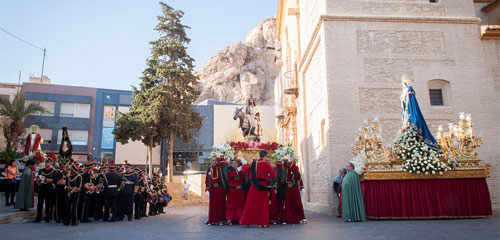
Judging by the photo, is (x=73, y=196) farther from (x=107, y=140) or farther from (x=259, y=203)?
(x=107, y=140)

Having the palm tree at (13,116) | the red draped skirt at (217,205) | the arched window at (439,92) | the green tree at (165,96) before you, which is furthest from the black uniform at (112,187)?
the palm tree at (13,116)

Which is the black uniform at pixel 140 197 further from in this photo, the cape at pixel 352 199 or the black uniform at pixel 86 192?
the cape at pixel 352 199

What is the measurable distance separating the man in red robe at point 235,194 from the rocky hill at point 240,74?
4418 centimetres

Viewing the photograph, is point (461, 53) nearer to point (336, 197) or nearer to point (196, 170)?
point (336, 197)

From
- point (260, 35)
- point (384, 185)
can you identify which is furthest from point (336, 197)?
point (260, 35)

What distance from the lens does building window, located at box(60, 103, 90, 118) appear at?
38.6m

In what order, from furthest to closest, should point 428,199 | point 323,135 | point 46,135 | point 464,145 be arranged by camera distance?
point 46,135 < point 323,135 < point 464,145 < point 428,199

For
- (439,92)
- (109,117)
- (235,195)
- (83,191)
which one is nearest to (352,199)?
(235,195)

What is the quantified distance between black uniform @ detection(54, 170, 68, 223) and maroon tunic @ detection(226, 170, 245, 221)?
4725 mm

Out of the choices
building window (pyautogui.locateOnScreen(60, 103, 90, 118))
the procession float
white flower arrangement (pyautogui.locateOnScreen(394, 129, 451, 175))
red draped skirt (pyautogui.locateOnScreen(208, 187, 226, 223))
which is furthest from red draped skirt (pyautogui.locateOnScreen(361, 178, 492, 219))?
building window (pyautogui.locateOnScreen(60, 103, 90, 118))

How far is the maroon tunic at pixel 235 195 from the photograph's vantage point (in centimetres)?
1024

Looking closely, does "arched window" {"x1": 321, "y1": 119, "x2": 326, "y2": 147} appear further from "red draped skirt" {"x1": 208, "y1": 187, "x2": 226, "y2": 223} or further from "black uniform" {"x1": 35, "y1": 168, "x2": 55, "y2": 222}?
"black uniform" {"x1": 35, "y1": 168, "x2": 55, "y2": 222}

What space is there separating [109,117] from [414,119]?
34930 mm

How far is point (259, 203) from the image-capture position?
9.31 meters
